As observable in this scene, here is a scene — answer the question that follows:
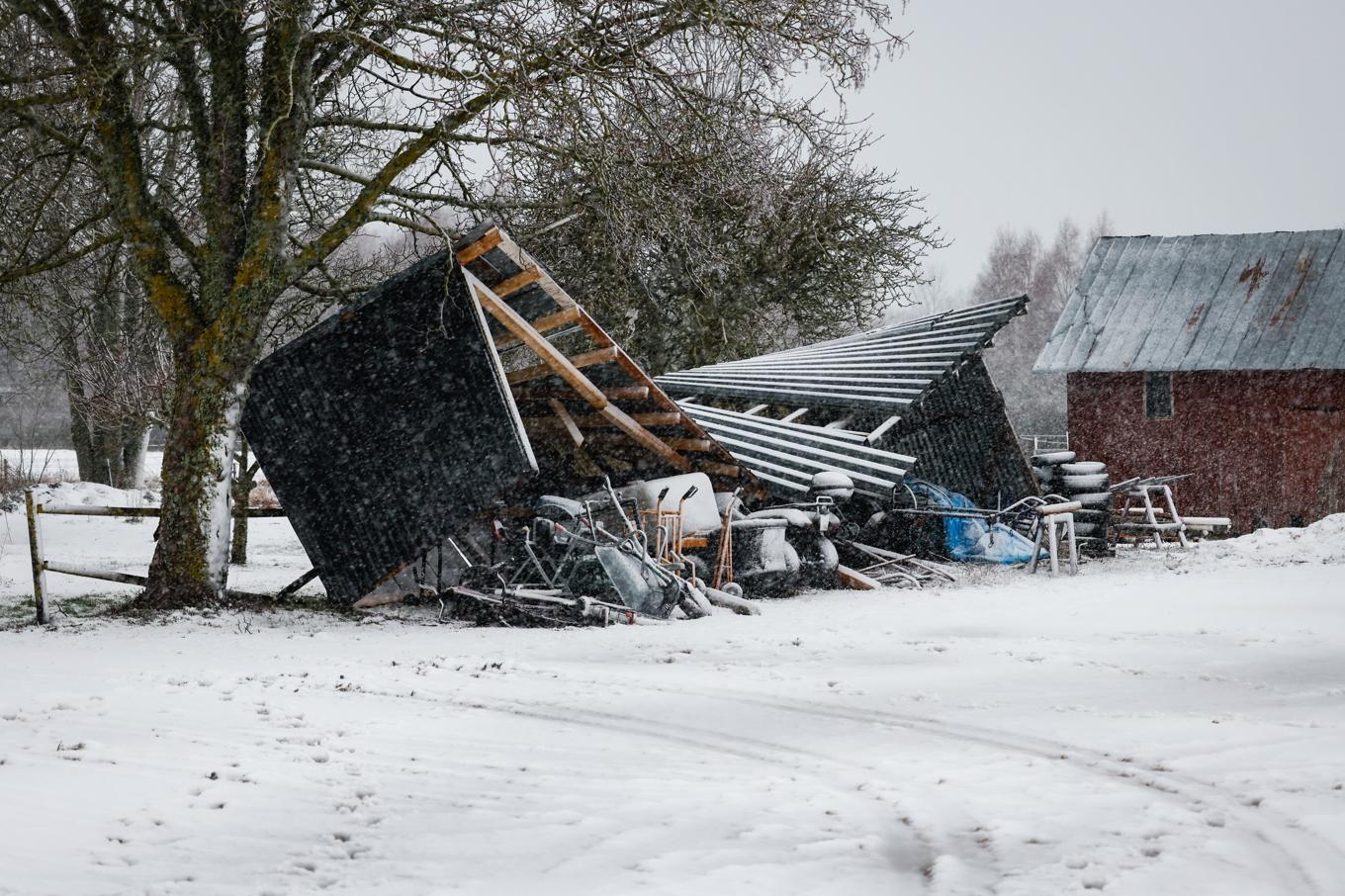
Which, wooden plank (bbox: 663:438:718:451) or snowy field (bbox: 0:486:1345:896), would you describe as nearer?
snowy field (bbox: 0:486:1345:896)

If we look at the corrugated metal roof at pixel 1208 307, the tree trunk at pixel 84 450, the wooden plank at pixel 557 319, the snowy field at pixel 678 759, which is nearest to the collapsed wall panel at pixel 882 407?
the wooden plank at pixel 557 319

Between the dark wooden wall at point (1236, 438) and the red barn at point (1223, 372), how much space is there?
0.02 m

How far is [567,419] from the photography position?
12.2m

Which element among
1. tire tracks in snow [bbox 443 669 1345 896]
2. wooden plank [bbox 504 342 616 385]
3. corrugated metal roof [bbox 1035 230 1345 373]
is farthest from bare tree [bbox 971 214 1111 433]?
tire tracks in snow [bbox 443 669 1345 896]

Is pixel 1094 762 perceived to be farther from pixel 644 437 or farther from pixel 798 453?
pixel 798 453

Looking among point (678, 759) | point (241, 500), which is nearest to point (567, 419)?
point (241, 500)

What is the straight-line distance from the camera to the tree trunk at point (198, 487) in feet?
33.7

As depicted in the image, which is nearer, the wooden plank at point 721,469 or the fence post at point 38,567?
the fence post at point 38,567

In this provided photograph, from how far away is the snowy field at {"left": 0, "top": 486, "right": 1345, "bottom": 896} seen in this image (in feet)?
12.5

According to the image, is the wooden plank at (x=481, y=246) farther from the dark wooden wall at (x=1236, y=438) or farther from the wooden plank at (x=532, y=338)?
the dark wooden wall at (x=1236, y=438)

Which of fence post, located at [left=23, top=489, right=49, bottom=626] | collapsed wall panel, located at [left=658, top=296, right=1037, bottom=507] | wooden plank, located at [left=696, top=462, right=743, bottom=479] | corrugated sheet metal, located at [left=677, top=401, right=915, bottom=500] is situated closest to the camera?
fence post, located at [left=23, top=489, right=49, bottom=626]

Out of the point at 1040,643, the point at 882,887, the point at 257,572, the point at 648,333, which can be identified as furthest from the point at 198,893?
the point at 648,333

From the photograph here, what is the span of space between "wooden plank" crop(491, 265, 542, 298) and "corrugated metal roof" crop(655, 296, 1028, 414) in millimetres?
5742

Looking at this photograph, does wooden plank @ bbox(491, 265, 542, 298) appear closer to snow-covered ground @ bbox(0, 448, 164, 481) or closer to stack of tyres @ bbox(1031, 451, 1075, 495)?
stack of tyres @ bbox(1031, 451, 1075, 495)
